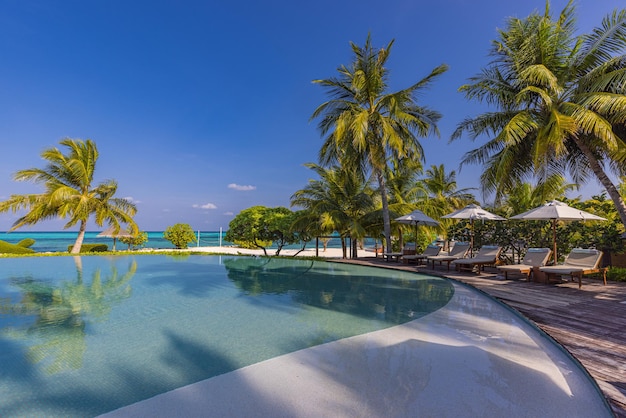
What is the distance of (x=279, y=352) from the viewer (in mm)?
3572

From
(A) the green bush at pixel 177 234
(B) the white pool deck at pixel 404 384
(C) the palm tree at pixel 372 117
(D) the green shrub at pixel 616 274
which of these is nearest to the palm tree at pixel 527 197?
(D) the green shrub at pixel 616 274

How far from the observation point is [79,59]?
14070 mm

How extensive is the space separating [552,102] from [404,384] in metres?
8.66

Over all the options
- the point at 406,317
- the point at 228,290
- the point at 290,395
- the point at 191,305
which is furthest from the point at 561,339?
the point at 228,290

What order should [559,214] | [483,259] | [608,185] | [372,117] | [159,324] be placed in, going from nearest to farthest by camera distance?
[159,324] < [608,185] < [559,214] < [483,259] < [372,117]

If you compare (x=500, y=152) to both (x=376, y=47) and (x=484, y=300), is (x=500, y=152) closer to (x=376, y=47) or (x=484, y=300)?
(x=484, y=300)

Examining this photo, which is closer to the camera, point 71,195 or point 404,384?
point 404,384

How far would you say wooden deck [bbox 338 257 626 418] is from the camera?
2.54 metres

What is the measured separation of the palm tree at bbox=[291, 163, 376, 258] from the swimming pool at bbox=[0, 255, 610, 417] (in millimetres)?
6024

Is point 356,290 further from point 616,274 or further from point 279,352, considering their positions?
point 616,274

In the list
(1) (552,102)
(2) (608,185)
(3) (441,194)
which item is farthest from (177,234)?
(2) (608,185)

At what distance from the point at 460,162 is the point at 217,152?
22827 mm

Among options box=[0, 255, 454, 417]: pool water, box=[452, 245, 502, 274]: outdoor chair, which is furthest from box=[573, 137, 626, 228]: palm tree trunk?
box=[0, 255, 454, 417]: pool water

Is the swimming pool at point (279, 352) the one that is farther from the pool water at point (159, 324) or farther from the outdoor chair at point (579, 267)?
the outdoor chair at point (579, 267)
